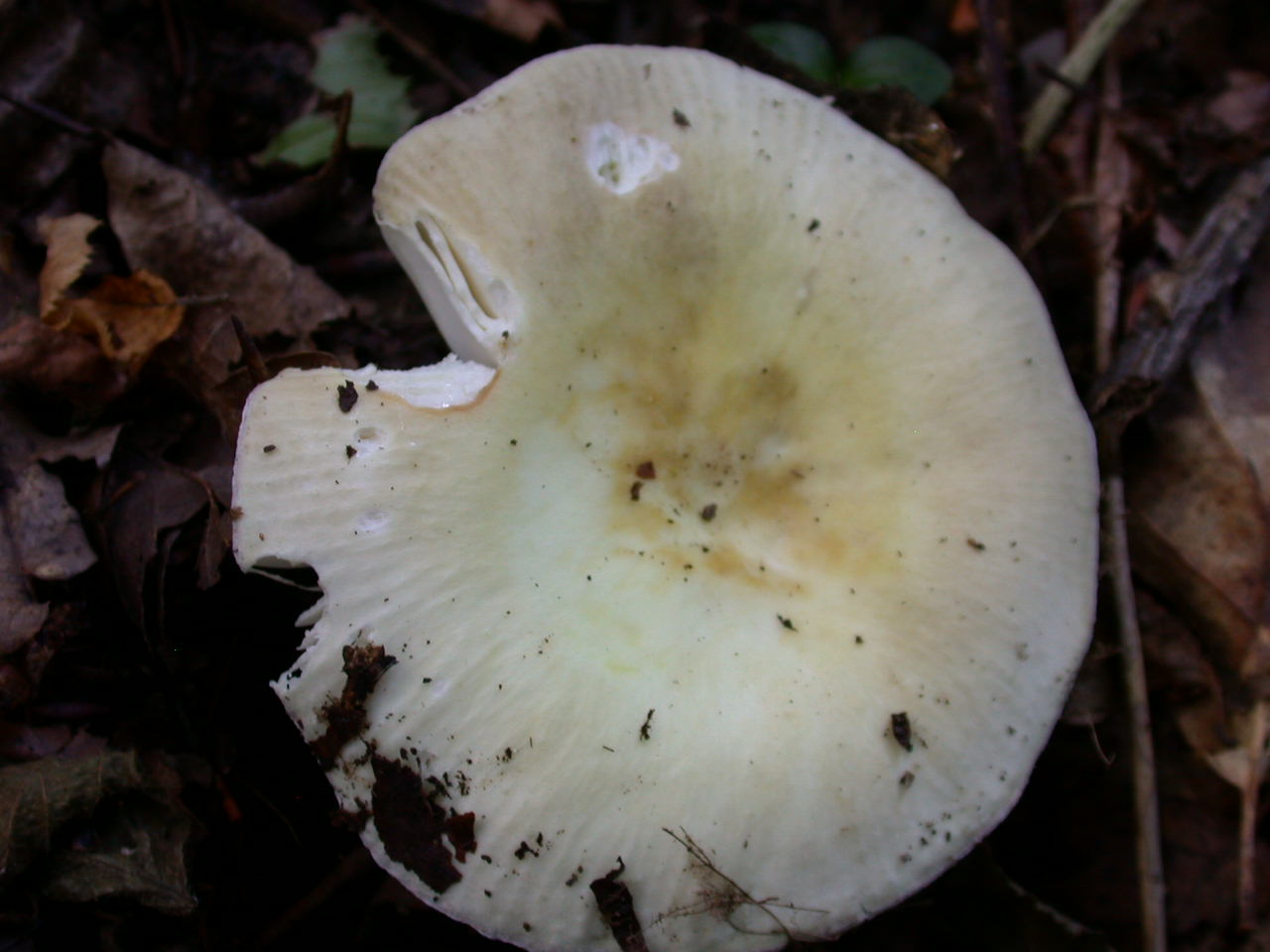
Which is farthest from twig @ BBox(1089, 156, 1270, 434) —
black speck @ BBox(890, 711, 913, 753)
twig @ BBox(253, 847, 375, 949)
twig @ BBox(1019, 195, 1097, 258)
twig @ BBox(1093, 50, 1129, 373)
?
twig @ BBox(253, 847, 375, 949)

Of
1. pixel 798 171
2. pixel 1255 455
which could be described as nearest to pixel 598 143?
pixel 798 171

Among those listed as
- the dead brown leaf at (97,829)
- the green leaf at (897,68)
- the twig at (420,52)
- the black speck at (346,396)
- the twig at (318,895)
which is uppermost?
the green leaf at (897,68)

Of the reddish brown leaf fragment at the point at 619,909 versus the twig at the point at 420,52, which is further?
the twig at the point at 420,52

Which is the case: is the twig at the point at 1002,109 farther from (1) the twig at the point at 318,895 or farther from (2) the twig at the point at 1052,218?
(1) the twig at the point at 318,895

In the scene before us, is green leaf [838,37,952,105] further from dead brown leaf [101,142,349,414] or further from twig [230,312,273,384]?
twig [230,312,273,384]

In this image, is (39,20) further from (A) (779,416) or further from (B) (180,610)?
(A) (779,416)

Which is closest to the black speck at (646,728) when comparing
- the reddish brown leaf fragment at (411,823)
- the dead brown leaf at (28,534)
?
the reddish brown leaf fragment at (411,823)
